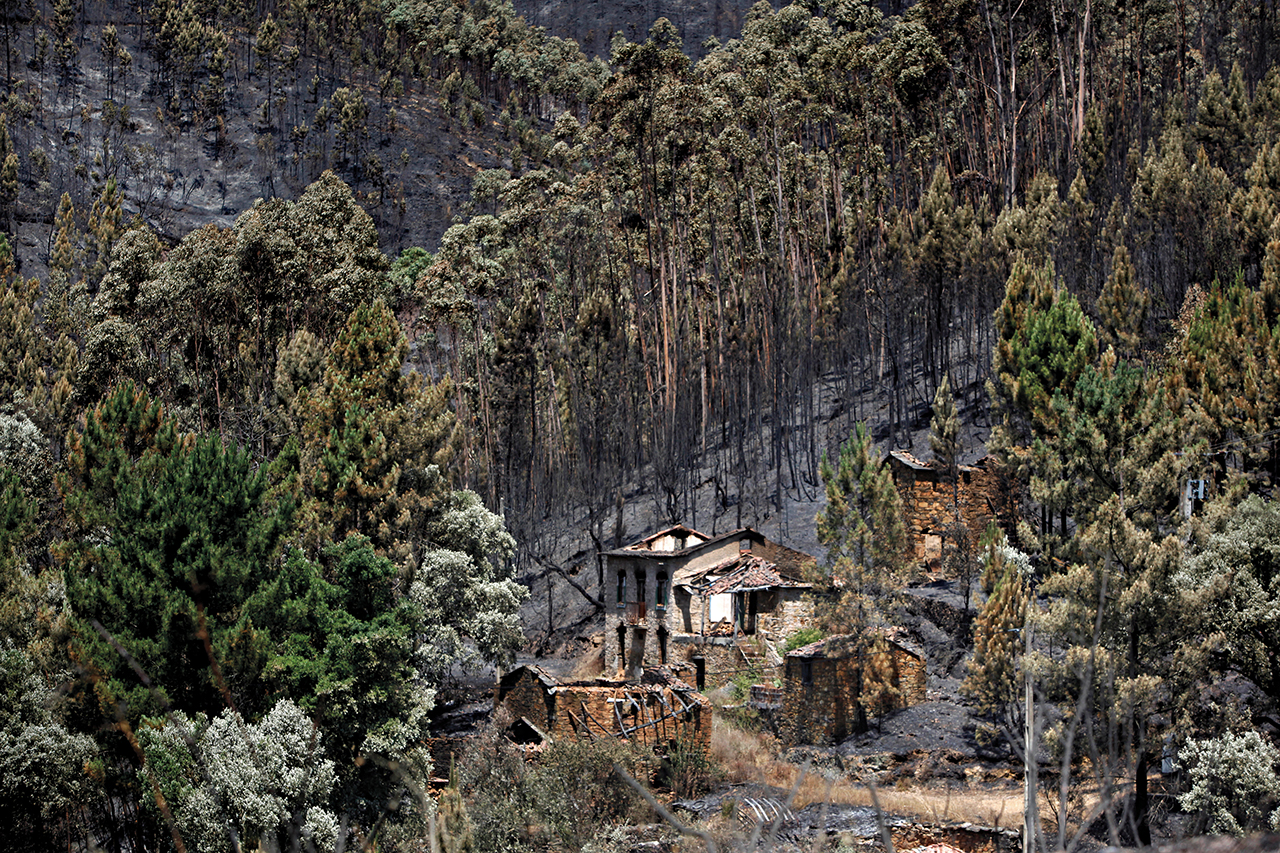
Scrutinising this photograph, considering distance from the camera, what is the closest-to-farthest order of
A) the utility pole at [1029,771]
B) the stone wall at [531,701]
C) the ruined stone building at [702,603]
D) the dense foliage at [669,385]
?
the utility pole at [1029,771] < the dense foliage at [669,385] < the stone wall at [531,701] < the ruined stone building at [702,603]

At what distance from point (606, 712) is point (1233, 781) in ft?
56.8

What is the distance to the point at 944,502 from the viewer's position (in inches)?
1875

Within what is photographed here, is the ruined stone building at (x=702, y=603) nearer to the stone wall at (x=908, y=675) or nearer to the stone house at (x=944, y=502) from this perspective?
the stone wall at (x=908, y=675)

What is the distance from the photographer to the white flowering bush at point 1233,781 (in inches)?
984

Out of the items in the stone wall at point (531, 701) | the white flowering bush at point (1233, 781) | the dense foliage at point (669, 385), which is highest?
the dense foliage at point (669, 385)

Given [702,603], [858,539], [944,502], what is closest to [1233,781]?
[858,539]

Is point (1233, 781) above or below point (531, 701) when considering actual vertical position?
above

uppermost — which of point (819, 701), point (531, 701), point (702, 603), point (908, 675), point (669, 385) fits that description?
point (669, 385)

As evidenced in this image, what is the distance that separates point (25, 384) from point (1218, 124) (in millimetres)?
57242

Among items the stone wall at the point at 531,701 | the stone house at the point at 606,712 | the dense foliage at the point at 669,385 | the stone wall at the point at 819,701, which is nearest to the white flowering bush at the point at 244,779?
the dense foliage at the point at 669,385

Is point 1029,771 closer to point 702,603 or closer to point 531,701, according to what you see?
point 531,701

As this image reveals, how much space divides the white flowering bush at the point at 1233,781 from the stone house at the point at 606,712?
13.8 metres

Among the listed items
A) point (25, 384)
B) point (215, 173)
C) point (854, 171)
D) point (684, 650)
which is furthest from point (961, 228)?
point (215, 173)

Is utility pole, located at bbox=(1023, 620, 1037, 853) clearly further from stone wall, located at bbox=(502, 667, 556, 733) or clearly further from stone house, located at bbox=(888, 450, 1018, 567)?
A: stone house, located at bbox=(888, 450, 1018, 567)
